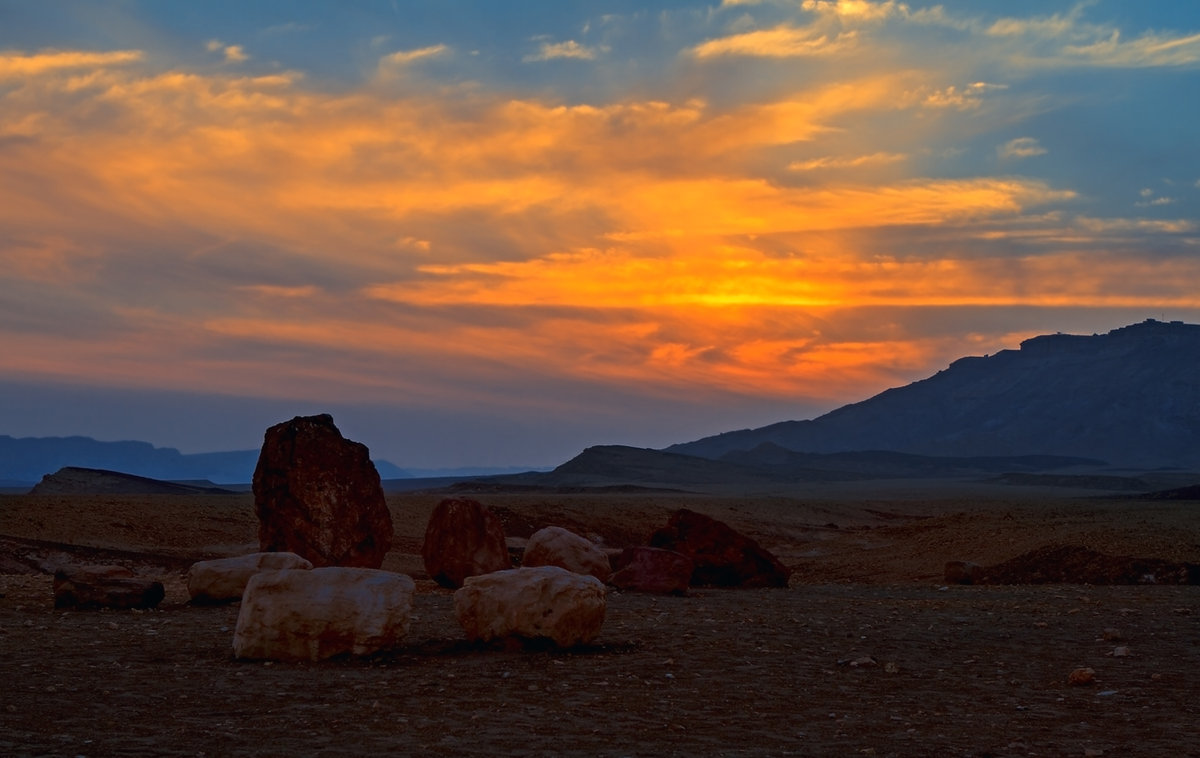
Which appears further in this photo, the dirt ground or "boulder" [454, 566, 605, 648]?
"boulder" [454, 566, 605, 648]

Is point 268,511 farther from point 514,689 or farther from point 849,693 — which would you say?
point 849,693

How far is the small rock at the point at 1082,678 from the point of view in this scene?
12555 mm

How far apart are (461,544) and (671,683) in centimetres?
1163

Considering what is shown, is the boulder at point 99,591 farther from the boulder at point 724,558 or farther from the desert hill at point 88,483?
the desert hill at point 88,483

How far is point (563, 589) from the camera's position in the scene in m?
14.7

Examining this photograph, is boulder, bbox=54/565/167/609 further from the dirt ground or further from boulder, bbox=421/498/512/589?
boulder, bbox=421/498/512/589

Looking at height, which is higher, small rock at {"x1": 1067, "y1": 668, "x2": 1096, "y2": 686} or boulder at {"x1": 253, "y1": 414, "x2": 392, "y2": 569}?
boulder at {"x1": 253, "y1": 414, "x2": 392, "y2": 569}

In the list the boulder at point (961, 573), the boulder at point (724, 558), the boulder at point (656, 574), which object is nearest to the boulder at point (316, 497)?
the boulder at point (656, 574)

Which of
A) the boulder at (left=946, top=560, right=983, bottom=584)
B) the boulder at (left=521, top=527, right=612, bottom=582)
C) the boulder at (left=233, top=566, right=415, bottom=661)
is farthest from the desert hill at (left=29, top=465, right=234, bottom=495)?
the boulder at (left=233, top=566, right=415, bottom=661)

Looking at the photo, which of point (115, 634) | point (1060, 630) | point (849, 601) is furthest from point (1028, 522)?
point (115, 634)

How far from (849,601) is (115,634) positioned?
1224 centimetres

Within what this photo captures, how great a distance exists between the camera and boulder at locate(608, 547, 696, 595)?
22.7 metres

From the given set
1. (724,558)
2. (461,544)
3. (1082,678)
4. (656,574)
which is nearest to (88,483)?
(461,544)

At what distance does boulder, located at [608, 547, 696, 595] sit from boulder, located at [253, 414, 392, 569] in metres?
4.99
